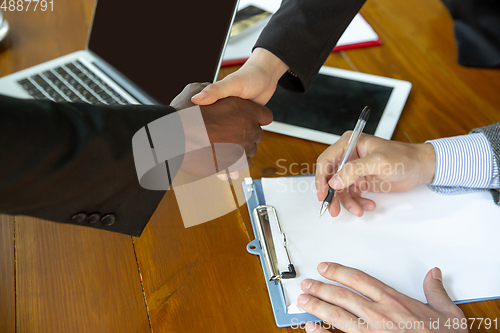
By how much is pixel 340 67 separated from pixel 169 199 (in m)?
0.57

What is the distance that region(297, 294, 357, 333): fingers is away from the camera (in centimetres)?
54

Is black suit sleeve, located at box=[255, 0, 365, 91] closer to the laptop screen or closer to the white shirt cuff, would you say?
the laptop screen

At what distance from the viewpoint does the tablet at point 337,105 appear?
0.83 metres

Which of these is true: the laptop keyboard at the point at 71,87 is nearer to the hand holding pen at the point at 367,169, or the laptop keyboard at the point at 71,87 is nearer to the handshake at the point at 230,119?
the handshake at the point at 230,119

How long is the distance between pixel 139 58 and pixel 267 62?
0.30 meters

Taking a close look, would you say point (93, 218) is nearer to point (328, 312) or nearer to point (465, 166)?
point (328, 312)

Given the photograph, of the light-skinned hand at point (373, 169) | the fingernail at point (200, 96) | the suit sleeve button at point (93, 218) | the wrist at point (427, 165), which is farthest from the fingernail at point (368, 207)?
the suit sleeve button at point (93, 218)

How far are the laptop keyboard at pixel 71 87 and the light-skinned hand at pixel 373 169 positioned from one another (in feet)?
1.49

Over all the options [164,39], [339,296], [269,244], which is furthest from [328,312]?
[164,39]

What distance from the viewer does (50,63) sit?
0.95 m

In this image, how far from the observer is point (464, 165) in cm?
74

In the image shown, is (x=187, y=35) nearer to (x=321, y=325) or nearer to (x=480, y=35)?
(x=321, y=325)

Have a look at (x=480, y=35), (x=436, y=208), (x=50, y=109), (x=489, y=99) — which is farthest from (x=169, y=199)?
(x=480, y=35)

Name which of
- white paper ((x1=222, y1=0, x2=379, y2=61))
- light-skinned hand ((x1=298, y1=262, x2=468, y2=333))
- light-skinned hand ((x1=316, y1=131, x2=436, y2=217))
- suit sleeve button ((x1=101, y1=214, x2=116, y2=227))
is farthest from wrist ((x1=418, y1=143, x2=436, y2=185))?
suit sleeve button ((x1=101, y1=214, x2=116, y2=227))
